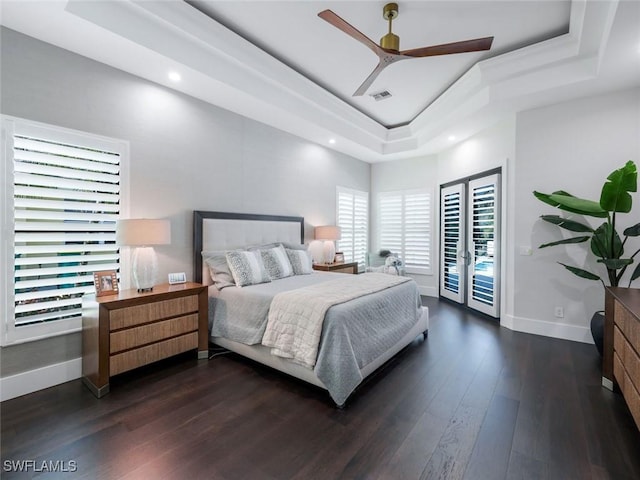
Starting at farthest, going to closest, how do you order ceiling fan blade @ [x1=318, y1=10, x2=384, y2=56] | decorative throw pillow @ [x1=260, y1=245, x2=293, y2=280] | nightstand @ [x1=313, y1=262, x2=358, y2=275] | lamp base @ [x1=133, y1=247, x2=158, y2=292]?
nightstand @ [x1=313, y1=262, x2=358, y2=275]
decorative throw pillow @ [x1=260, y1=245, x2=293, y2=280]
lamp base @ [x1=133, y1=247, x2=158, y2=292]
ceiling fan blade @ [x1=318, y1=10, x2=384, y2=56]

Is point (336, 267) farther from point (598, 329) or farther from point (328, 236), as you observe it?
point (598, 329)

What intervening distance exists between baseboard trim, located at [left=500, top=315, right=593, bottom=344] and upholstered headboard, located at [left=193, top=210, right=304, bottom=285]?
328 cm

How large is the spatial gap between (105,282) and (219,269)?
1078 mm

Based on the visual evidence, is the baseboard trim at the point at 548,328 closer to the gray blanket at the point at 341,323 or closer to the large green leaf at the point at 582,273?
the large green leaf at the point at 582,273

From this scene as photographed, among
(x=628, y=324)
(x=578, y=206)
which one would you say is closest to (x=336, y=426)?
(x=628, y=324)

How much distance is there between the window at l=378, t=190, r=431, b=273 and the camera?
239 inches

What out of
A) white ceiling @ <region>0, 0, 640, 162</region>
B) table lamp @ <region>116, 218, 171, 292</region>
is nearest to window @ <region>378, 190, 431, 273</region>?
white ceiling @ <region>0, 0, 640, 162</region>

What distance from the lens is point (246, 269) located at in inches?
132

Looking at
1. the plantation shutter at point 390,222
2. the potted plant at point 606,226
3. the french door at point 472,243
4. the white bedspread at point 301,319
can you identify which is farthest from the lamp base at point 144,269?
the plantation shutter at point 390,222

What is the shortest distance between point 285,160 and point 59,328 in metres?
3.43

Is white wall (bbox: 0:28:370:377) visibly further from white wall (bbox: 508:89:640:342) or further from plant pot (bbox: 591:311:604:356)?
plant pot (bbox: 591:311:604:356)

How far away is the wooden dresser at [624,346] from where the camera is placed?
1.83 meters

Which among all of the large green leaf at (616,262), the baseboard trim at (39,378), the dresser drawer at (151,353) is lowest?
the baseboard trim at (39,378)

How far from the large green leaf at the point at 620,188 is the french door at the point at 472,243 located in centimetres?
144
